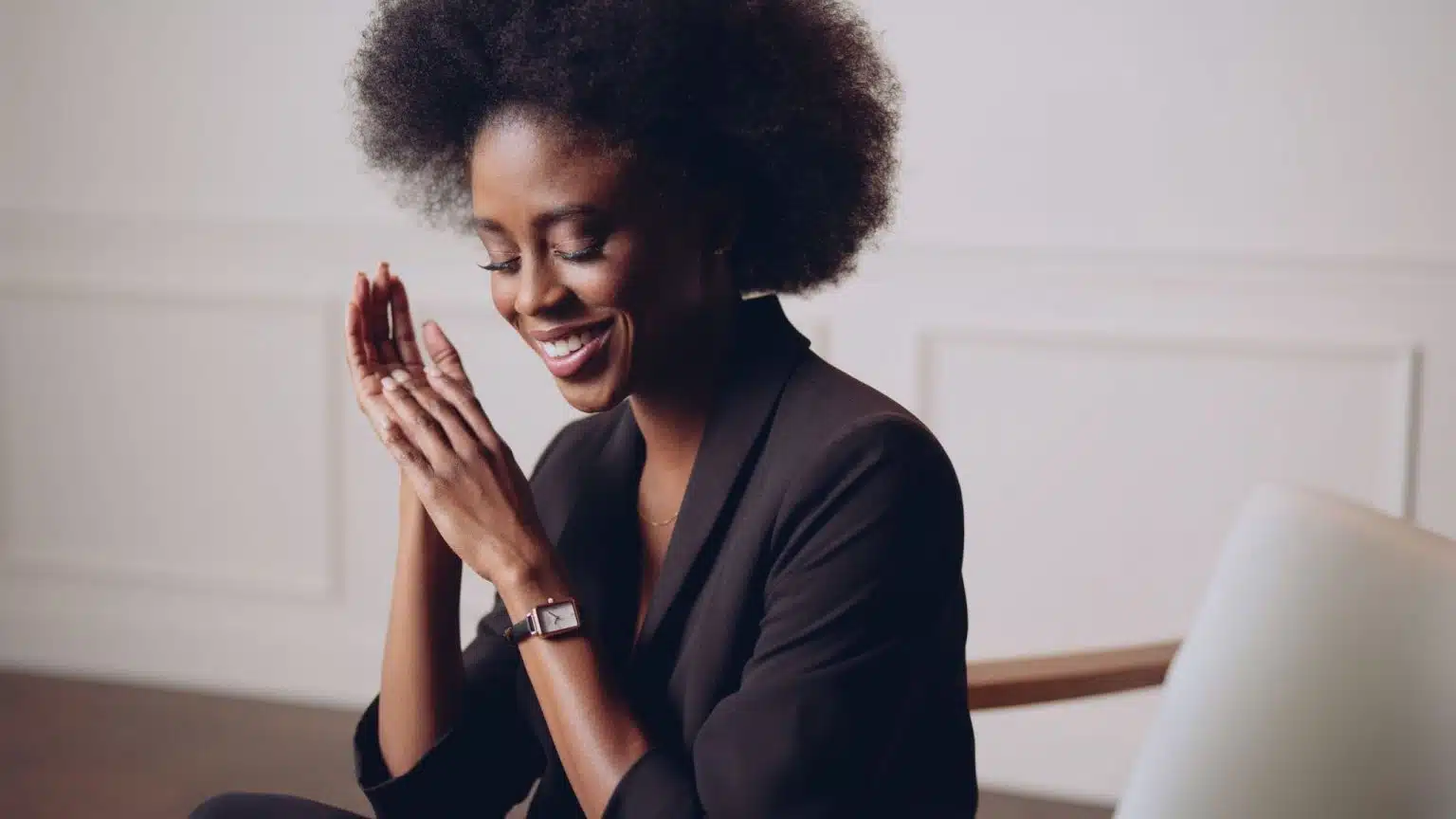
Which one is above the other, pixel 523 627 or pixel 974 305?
pixel 974 305

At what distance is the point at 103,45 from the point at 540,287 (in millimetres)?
2609

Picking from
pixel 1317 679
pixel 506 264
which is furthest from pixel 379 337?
pixel 1317 679

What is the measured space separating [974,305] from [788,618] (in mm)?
1803

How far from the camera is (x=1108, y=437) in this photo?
2.96 metres

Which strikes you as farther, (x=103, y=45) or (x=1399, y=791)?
(x=103, y=45)

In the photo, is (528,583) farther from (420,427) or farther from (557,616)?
(420,427)

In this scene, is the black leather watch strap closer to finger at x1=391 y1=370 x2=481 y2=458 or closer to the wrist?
the wrist

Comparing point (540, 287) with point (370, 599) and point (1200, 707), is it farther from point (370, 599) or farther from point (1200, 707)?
point (370, 599)

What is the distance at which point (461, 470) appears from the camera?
139 centimetres

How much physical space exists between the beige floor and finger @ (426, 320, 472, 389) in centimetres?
165

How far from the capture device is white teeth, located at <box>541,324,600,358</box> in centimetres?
132

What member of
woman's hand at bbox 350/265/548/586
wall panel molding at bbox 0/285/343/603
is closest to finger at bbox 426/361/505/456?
woman's hand at bbox 350/265/548/586

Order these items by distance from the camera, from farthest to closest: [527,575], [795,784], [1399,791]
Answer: [527,575]
[795,784]
[1399,791]

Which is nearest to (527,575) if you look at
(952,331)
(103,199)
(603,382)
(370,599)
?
(603,382)
